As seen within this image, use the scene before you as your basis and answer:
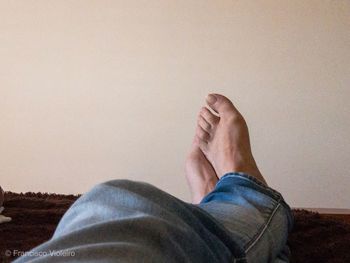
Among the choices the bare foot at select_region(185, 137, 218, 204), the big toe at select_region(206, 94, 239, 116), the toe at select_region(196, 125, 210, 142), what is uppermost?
the big toe at select_region(206, 94, 239, 116)

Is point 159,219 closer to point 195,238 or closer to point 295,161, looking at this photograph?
point 195,238

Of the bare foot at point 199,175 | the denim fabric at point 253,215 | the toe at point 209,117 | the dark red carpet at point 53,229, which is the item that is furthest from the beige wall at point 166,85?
the denim fabric at point 253,215

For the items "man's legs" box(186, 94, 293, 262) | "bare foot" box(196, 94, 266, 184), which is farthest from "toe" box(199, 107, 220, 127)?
"man's legs" box(186, 94, 293, 262)

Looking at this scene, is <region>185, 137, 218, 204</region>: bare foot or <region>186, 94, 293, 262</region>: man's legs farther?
<region>185, 137, 218, 204</region>: bare foot

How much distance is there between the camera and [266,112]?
1543mm

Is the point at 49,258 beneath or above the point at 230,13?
beneath

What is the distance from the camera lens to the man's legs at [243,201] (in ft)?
1.91

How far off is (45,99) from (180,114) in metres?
0.51

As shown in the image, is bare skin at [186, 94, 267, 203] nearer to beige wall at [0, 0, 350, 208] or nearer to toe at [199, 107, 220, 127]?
toe at [199, 107, 220, 127]

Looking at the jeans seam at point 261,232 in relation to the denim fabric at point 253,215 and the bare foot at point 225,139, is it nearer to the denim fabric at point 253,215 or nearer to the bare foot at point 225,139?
the denim fabric at point 253,215

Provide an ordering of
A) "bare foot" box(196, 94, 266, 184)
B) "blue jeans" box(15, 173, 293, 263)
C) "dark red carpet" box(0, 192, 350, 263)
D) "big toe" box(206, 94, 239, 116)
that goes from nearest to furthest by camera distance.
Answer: "blue jeans" box(15, 173, 293, 263), "dark red carpet" box(0, 192, 350, 263), "bare foot" box(196, 94, 266, 184), "big toe" box(206, 94, 239, 116)

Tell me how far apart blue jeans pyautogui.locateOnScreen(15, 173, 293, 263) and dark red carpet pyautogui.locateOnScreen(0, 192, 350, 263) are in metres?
0.08

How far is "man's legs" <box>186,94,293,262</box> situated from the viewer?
0.58 m

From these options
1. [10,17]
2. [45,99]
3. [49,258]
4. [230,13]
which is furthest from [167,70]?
[49,258]
